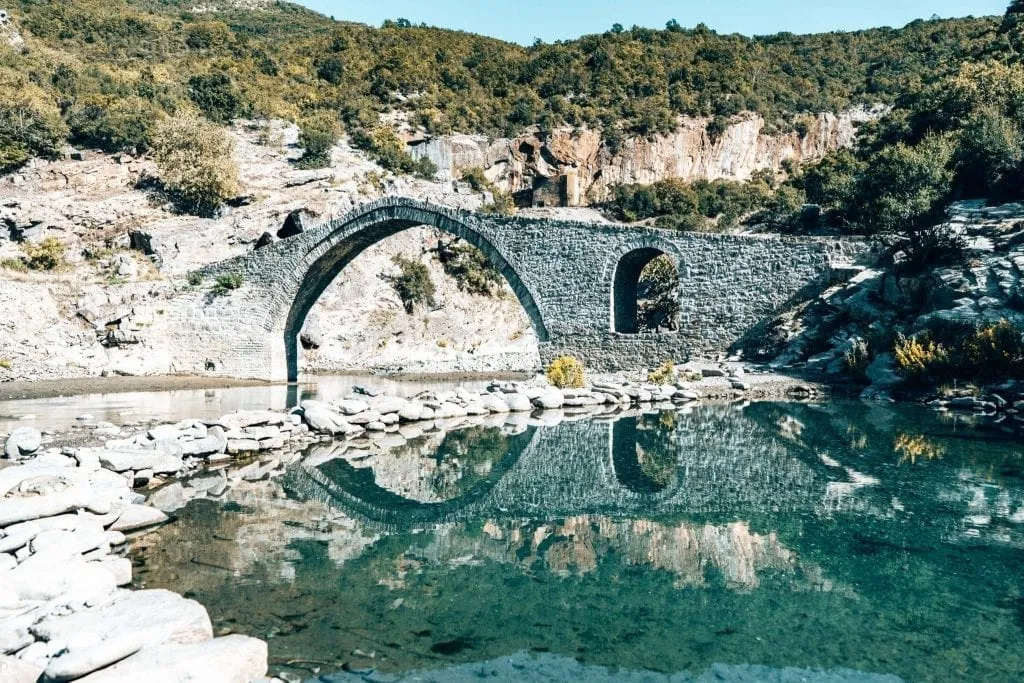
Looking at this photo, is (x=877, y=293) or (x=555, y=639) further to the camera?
(x=877, y=293)

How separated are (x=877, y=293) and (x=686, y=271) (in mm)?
4369

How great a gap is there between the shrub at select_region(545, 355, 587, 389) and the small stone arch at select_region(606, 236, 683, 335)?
272cm

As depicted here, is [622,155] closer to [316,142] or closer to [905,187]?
[316,142]

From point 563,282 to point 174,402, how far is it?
9744 mm

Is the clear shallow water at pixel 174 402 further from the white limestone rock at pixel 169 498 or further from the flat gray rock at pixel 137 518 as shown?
the flat gray rock at pixel 137 518

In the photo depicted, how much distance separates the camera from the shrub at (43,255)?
2428cm

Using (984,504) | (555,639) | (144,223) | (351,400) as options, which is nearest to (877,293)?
(984,504)

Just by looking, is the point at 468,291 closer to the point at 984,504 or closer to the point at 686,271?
the point at 686,271

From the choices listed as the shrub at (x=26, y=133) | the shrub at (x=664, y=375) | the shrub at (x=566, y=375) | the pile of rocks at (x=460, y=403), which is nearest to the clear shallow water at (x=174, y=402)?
the pile of rocks at (x=460, y=403)

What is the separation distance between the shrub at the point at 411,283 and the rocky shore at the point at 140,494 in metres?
13.5

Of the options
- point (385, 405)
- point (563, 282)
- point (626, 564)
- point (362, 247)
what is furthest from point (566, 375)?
point (626, 564)

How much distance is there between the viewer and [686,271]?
19453 mm

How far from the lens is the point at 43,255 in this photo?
24.4m

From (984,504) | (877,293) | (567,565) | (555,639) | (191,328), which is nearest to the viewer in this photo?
(555,639)
